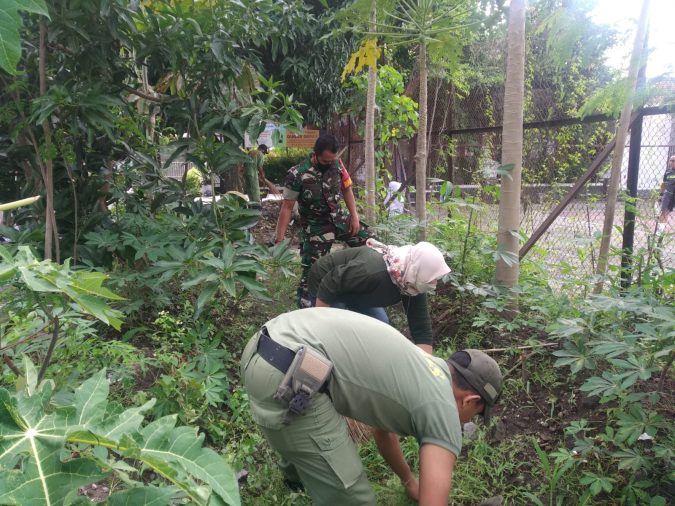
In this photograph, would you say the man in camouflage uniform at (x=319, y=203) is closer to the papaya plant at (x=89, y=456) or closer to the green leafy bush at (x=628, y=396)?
the green leafy bush at (x=628, y=396)

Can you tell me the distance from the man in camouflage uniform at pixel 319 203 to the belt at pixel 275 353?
1.96 m

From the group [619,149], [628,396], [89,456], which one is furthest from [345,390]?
[619,149]

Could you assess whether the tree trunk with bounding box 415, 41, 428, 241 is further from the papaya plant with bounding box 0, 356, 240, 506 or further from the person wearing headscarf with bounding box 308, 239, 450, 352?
the papaya plant with bounding box 0, 356, 240, 506

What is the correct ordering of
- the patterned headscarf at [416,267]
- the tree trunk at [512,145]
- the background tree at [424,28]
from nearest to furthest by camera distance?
1. the patterned headscarf at [416,267]
2. the tree trunk at [512,145]
3. the background tree at [424,28]

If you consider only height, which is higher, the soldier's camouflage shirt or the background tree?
the background tree

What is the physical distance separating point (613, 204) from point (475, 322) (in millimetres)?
1133

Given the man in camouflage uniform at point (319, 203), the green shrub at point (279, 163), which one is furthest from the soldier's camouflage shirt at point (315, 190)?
the green shrub at point (279, 163)

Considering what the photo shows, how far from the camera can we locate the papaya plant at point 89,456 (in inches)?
30.7

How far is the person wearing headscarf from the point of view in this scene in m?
2.25

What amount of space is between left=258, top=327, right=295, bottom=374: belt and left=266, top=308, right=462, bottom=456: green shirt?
2cm

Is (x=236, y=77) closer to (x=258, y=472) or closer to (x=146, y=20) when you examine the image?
(x=146, y=20)

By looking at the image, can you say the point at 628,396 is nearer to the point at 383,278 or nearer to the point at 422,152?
the point at 383,278

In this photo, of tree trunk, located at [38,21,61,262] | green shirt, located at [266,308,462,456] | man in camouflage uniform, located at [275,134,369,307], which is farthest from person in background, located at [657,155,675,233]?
tree trunk, located at [38,21,61,262]

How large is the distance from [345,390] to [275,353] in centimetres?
27
